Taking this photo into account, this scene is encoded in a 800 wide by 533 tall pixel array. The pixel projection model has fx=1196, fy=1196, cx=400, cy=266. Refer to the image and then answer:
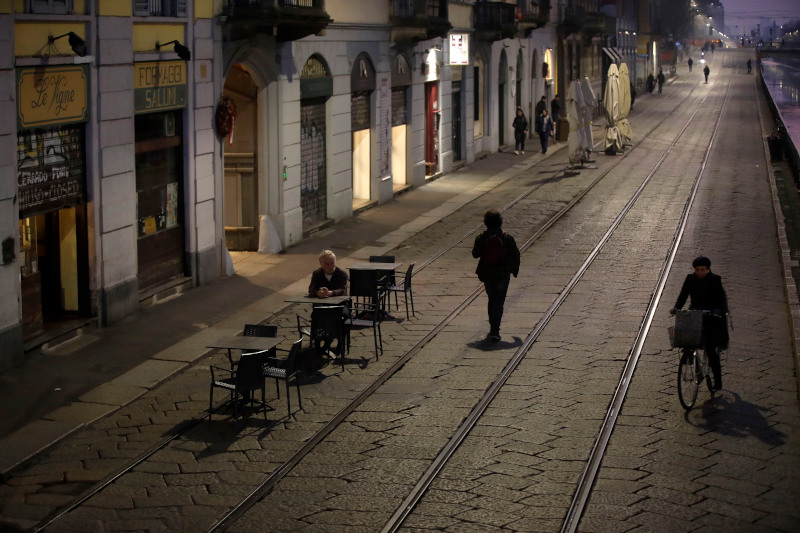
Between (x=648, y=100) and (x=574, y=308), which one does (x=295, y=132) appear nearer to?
(x=574, y=308)

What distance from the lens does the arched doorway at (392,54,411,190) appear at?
102ft

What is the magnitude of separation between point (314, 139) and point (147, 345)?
10.5 meters

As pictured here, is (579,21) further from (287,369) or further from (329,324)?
(287,369)

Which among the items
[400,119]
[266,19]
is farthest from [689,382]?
[400,119]

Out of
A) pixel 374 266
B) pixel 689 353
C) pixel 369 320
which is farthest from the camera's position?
pixel 374 266

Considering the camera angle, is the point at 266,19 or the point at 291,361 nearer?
the point at 291,361

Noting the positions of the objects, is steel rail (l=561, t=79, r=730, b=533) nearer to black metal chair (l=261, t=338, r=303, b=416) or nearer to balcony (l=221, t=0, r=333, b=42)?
black metal chair (l=261, t=338, r=303, b=416)

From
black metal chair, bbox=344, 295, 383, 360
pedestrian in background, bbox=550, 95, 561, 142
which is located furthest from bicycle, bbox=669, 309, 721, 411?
pedestrian in background, bbox=550, 95, 561, 142

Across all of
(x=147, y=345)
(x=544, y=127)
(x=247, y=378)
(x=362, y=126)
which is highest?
(x=544, y=127)

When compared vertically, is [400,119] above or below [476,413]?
above

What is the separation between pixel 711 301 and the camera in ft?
40.9

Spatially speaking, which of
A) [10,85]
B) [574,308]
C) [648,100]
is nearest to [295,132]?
[574,308]

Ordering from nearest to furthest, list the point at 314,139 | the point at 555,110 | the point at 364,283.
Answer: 1. the point at 364,283
2. the point at 314,139
3. the point at 555,110

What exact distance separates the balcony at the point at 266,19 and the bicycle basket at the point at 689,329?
10.7 metres
